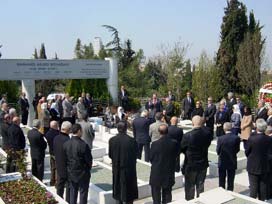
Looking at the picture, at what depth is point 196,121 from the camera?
7172mm

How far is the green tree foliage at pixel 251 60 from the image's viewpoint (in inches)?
1101

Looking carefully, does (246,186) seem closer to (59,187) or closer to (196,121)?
(196,121)

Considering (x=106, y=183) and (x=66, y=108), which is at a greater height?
(x=66, y=108)

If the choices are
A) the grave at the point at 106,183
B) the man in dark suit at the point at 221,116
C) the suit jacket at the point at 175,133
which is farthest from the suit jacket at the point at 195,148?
the man in dark suit at the point at 221,116

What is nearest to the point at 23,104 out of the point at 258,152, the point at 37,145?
the point at 37,145

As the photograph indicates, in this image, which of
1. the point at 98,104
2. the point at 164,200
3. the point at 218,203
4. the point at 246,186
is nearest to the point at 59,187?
the point at 164,200

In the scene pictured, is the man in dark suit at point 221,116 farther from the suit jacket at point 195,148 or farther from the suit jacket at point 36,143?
the suit jacket at point 36,143

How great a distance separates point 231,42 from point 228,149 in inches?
970

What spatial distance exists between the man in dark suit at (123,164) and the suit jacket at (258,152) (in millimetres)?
2279

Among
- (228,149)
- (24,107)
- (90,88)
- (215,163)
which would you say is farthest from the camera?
(90,88)

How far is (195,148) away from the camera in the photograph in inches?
283

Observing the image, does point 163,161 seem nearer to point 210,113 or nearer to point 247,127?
point 247,127

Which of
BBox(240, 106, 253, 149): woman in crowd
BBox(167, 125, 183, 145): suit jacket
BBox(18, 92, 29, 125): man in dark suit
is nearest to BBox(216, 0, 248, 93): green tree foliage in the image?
BBox(18, 92, 29, 125): man in dark suit

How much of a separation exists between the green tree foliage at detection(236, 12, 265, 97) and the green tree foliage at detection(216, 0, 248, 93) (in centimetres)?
184
